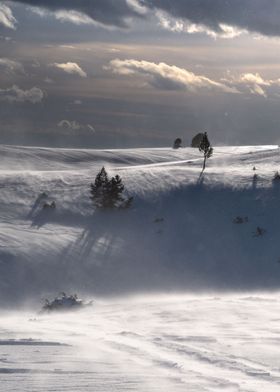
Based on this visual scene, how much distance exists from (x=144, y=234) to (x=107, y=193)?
14.8 ft

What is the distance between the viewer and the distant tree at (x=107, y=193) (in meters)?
39.1

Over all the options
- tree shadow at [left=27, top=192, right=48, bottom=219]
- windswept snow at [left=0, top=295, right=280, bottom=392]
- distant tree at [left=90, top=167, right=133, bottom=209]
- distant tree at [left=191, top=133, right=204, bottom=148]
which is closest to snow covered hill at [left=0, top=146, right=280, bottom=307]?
tree shadow at [left=27, top=192, right=48, bottom=219]

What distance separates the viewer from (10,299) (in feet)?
87.6

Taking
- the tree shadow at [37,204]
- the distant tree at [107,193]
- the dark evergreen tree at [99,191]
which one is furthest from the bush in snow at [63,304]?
the dark evergreen tree at [99,191]

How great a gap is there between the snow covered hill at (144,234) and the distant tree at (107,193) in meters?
0.72

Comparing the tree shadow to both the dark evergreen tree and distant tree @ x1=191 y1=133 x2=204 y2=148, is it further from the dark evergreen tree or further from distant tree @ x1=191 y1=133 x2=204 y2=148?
distant tree @ x1=191 y1=133 x2=204 y2=148

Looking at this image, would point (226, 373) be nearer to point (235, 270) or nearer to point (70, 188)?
point (235, 270)

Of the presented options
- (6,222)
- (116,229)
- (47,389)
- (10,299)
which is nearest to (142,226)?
(116,229)

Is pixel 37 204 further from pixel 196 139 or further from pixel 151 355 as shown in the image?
pixel 196 139

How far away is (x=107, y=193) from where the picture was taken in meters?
39.4

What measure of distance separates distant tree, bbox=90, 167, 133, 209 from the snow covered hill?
72 cm

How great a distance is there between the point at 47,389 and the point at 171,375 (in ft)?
7.59

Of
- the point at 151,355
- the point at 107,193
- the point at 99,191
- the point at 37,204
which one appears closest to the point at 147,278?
the point at 107,193

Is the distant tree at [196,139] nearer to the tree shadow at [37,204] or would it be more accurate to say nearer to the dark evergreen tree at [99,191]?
the dark evergreen tree at [99,191]
